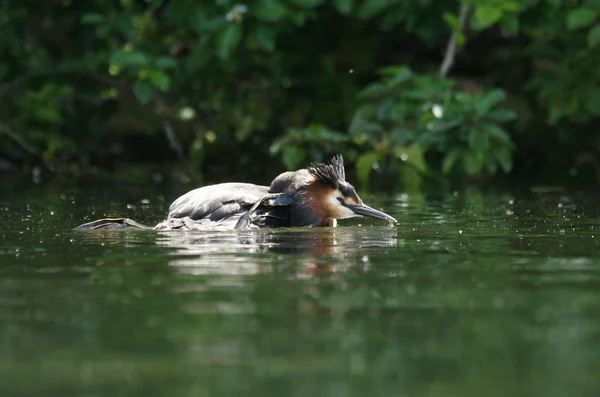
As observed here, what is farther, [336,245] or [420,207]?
[420,207]

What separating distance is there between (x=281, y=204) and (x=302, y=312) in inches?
155

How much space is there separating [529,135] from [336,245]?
9.77 meters

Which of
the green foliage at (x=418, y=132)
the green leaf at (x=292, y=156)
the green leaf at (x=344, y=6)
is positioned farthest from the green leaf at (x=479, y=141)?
the green leaf at (x=344, y=6)

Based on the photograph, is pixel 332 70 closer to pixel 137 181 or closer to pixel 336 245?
pixel 137 181

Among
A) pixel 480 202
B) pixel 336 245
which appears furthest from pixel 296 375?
pixel 480 202

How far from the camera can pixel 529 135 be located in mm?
17078

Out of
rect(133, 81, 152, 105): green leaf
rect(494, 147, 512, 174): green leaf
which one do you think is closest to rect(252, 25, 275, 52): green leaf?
rect(133, 81, 152, 105): green leaf

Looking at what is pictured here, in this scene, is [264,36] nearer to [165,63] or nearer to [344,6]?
[344,6]

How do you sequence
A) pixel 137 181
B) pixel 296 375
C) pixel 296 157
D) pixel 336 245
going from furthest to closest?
1. pixel 137 181
2. pixel 296 157
3. pixel 336 245
4. pixel 296 375

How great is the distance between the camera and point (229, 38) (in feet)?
43.7

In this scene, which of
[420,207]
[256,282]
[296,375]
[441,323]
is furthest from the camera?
[420,207]

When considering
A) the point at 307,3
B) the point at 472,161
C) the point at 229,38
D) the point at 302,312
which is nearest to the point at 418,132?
the point at 472,161

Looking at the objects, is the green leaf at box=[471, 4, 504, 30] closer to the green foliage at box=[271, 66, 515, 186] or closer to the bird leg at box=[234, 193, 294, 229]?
the green foliage at box=[271, 66, 515, 186]

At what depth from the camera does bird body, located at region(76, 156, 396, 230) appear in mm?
9016
